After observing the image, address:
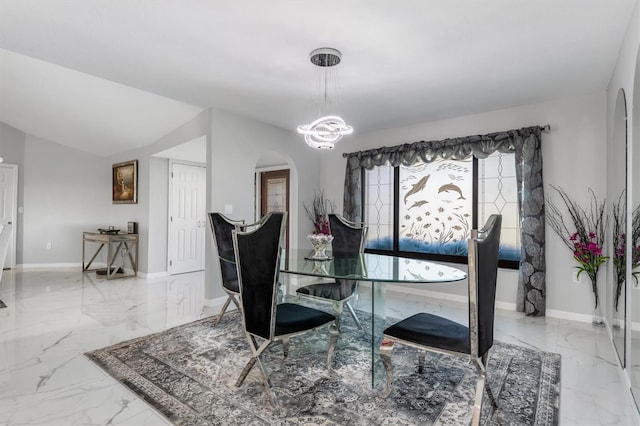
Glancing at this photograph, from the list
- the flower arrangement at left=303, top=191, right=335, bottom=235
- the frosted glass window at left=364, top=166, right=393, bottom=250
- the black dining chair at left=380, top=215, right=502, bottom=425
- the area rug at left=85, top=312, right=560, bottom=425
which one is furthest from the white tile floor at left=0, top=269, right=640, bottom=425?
the flower arrangement at left=303, top=191, right=335, bottom=235

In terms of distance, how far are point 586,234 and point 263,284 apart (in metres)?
3.33

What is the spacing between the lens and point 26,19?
221cm

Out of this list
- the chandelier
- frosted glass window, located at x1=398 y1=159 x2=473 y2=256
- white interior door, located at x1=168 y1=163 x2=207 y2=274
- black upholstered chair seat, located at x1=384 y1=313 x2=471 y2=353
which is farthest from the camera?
white interior door, located at x1=168 y1=163 x2=207 y2=274

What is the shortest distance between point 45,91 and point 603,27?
19.0ft

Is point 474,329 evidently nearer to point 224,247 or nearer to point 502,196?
point 224,247

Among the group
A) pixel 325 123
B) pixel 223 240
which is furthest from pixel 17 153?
pixel 325 123

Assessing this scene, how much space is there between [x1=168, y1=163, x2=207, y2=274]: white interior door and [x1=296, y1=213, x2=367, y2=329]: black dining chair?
3273 millimetres

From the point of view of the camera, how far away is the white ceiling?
2.07 meters

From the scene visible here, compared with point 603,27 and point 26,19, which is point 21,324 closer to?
point 26,19

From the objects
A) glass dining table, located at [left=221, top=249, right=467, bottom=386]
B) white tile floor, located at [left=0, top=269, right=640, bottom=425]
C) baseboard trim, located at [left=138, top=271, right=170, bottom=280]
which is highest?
glass dining table, located at [left=221, top=249, right=467, bottom=386]

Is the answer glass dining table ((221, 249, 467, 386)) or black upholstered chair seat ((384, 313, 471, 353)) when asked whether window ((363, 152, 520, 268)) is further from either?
black upholstered chair seat ((384, 313, 471, 353))

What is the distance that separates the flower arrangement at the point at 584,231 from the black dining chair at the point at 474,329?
2.14 m

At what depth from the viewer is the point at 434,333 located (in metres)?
1.82

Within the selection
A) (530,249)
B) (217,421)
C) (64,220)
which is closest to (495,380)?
(217,421)
